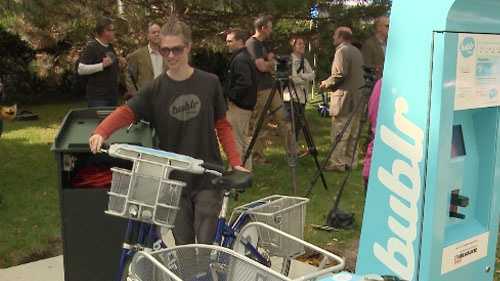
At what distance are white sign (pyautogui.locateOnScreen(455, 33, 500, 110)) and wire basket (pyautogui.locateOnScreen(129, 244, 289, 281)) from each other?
1.14m

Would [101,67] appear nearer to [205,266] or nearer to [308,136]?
[308,136]

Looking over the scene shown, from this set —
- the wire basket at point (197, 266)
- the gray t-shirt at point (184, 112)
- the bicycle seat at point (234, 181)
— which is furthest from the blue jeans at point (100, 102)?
the wire basket at point (197, 266)

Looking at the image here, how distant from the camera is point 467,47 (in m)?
2.62

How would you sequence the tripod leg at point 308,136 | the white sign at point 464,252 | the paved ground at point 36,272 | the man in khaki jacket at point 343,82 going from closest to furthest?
the white sign at point 464,252 < the paved ground at point 36,272 < the tripod leg at point 308,136 < the man in khaki jacket at point 343,82

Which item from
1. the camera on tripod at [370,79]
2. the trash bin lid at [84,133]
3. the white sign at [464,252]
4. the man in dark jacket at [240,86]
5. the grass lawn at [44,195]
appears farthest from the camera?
the man in dark jacket at [240,86]

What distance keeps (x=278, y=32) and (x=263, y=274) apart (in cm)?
821

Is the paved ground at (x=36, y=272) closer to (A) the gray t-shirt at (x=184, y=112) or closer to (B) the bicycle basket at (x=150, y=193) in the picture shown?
(A) the gray t-shirt at (x=184, y=112)

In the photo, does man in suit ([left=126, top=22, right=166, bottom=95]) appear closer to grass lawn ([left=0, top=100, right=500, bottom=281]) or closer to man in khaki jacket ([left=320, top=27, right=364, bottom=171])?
grass lawn ([left=0, top=100, right=500, bottom=281])

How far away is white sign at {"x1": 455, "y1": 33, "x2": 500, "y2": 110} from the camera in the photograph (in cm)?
262

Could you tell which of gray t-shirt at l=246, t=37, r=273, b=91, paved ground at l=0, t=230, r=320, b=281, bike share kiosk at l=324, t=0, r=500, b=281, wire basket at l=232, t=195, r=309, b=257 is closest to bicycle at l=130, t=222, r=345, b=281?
bike share kiosk at l=324, t=0, r=500, b=281

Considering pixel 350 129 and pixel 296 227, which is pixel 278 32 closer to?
pixel 350 129

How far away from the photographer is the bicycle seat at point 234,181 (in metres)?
2.96

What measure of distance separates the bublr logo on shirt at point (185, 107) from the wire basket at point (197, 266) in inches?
37.3

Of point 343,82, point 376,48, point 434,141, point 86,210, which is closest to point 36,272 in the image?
point 86,210
